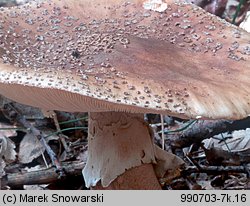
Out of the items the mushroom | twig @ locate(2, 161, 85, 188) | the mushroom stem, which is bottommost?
twig @ locate(2, 161, 85, 188)

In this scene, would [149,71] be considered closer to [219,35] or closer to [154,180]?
[219,35]

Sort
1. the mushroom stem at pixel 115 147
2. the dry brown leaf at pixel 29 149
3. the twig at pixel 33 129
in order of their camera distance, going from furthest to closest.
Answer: the dry brown leaf at pixel 29 149, the twig at pixel 33 129, the mushroom stem at pixel 115 147

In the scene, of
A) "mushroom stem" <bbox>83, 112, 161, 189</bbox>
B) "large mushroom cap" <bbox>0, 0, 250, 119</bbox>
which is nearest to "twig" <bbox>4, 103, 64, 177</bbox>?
"mushroom stem" <bbox>83, 112, 161, 189</bbox>

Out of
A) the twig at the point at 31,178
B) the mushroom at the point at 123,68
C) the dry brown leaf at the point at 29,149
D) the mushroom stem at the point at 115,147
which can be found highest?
the mushroom at the point at 123,68

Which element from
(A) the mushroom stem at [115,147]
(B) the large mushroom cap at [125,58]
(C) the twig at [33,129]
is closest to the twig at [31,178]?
(C) the twig at [33,129]

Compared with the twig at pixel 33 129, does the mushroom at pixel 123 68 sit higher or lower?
higher

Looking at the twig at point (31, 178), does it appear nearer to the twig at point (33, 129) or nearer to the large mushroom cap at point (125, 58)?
the twig at point (33, 129)

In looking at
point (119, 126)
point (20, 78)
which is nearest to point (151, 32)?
point (119, 126)

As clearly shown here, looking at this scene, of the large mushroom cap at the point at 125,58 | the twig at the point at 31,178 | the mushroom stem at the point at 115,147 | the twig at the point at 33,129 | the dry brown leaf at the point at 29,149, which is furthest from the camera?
the dry brown leaf at the point at 29,149

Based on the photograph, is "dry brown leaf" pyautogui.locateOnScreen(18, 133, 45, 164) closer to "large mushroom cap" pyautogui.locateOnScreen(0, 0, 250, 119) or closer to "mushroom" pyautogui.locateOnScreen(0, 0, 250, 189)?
"mushroom" pyautogui.locateOnScreen(0, 0, 250, 189)
